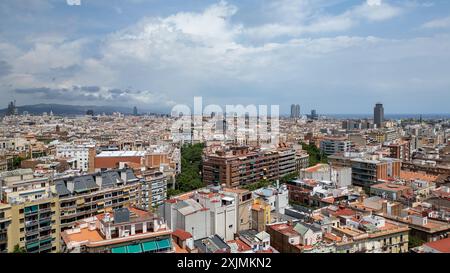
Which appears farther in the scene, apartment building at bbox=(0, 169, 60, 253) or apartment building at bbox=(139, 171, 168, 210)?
apartment building at bbox=(139, 171, 168, 210)

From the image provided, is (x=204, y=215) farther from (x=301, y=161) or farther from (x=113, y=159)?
(x=301, y=161)

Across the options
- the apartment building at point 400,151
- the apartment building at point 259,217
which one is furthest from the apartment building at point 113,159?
the apartment building at point 400,151

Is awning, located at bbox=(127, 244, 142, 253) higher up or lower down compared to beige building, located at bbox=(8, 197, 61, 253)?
higher up

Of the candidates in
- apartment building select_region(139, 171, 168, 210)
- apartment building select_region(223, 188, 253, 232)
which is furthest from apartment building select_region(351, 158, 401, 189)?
apartment building select_region(139, 171, 168, 210)

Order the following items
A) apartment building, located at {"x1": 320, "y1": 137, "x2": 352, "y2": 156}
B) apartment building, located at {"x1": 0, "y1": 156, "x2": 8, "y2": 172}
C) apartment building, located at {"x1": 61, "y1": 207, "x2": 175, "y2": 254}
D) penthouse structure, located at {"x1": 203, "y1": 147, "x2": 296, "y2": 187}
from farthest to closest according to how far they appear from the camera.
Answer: apartment building, located at {"x1": 320, "y1": 137, "x2": 352, "y2": 156} → apartment building, located at {"x1": 0, "y1": 156, "x2": 8, "y2": 172} → penthouse structure, located at {"x1": 203, "y1": 147, "x2": 296, "y2": 187} → apartment building, located at {"x1": 61, "y1": 207, "x2": 175, "y2": 254}

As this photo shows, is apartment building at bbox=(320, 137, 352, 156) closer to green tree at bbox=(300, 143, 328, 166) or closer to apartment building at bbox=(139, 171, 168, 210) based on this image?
green tree at bbox=(300, 143, 328, 166)

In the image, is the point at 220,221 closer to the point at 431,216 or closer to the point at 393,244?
the point at 393,244

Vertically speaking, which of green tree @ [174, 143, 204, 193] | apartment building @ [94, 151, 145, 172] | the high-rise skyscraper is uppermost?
the high-rise skyscraper

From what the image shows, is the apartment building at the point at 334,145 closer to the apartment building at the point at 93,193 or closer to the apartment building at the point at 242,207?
the apartment building at the point at 242,207
